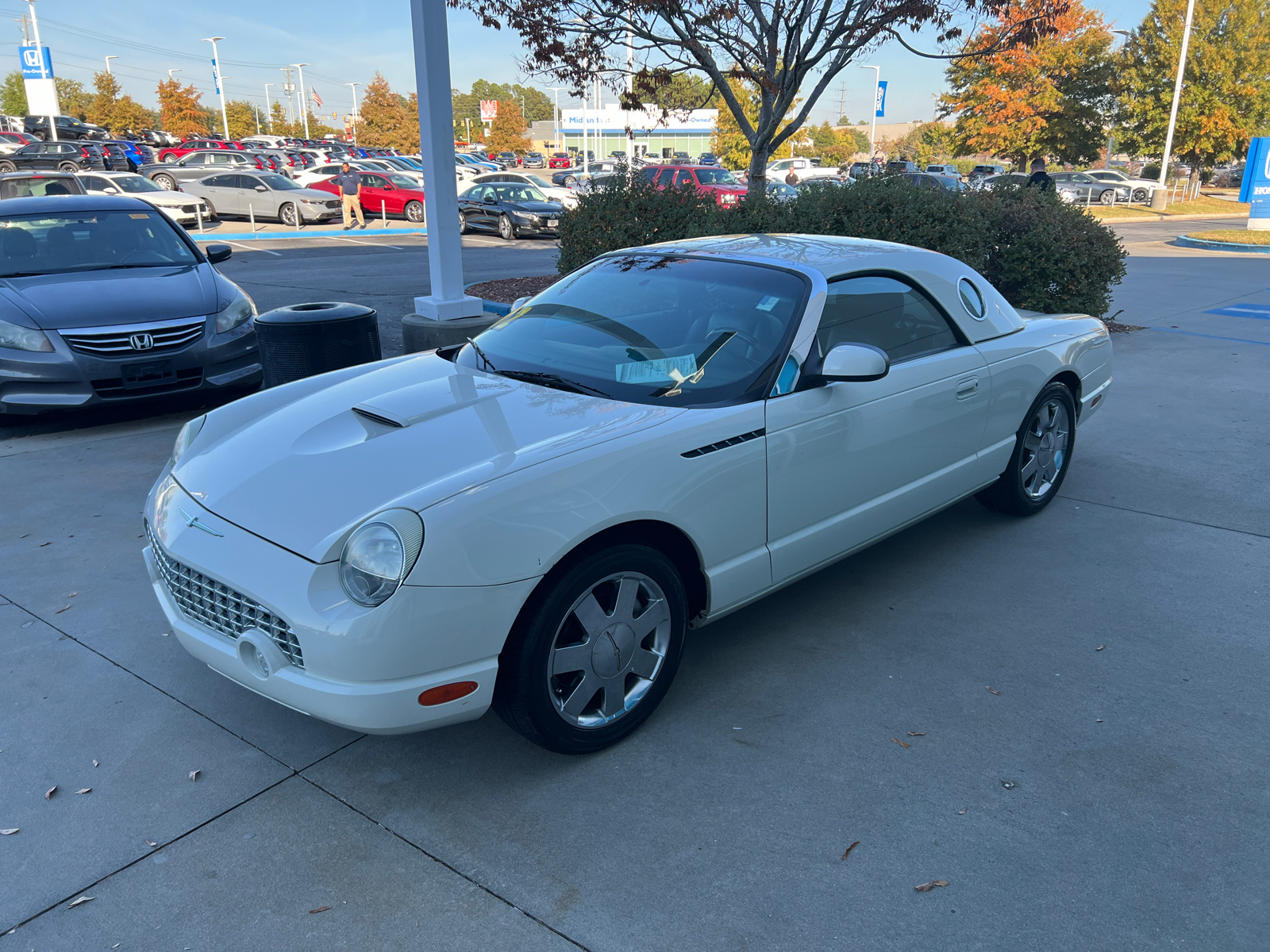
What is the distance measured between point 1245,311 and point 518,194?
643 inches

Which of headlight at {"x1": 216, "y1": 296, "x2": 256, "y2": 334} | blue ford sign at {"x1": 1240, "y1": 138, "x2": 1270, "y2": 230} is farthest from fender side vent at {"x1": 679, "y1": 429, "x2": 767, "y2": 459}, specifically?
blue ford sign at {"x1": 1240, "y1": 138, "x2": 1270, "y2": 230}

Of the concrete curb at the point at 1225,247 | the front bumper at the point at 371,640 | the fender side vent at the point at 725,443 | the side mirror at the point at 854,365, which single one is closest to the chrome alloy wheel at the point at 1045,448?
the side mirror at the point at 854,365

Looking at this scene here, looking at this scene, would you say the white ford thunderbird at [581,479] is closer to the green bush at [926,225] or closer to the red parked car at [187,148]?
the green bush at [926,225]

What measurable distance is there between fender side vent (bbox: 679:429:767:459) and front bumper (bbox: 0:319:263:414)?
4.91m

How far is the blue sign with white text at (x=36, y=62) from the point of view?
1406 inches

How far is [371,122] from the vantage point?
74250 mm

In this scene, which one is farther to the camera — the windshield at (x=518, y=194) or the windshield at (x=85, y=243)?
the windshield at (x=518, y=194)

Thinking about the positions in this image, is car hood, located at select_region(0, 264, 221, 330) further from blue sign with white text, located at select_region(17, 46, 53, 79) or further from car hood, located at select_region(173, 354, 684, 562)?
blue sign with white text, located at select_region(17, 46, 53, 79)

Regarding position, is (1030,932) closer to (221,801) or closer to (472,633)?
(472,633)

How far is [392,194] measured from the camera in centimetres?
2570

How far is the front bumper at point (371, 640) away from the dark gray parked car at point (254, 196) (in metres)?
23.9

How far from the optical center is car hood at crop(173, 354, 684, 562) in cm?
275

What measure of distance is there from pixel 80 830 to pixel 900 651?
289 centimetres

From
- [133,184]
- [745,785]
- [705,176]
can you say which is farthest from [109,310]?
[705,176]
